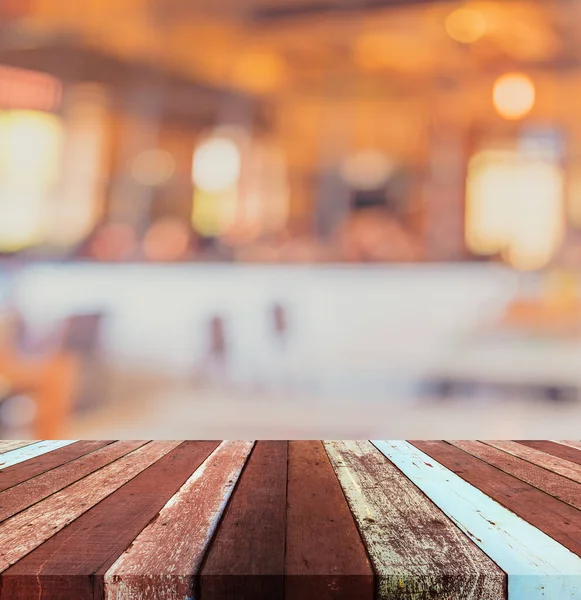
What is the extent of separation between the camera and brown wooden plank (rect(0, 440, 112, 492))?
1.09 metres

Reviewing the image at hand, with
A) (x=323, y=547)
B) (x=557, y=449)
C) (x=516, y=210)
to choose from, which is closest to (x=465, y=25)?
(x=516, y=210)

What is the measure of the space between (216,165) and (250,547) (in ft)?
4.30

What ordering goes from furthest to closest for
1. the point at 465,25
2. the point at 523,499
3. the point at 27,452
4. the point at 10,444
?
the point at 465,25, the point at 10,444, the point at 27,452, the point at 523,499

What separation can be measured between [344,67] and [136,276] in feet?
2.84

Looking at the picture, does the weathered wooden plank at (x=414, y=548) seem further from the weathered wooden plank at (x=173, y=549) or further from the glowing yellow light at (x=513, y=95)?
the glowing yellow light at (x=513, y=95)

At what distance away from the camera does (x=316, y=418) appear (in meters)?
1.77

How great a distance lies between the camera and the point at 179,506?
89 cm

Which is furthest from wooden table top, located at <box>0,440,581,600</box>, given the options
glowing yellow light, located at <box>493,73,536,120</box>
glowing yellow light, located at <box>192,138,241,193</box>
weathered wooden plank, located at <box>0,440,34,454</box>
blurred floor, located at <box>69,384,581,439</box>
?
glowing yellow light, located at <box>493,73,536,120</box>

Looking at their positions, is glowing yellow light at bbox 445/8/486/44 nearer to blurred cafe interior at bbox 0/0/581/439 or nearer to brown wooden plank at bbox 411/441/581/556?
blurred cafe interior at bbox 0/0/581/439

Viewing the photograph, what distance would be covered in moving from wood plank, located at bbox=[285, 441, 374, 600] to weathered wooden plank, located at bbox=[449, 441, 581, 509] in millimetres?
353

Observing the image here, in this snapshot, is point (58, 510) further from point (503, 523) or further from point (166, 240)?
point (166, 240)

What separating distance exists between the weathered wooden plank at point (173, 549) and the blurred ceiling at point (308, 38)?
124 centimetres

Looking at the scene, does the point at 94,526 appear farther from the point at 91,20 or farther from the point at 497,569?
the point at 91,20

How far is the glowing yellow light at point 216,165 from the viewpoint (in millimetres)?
1811
